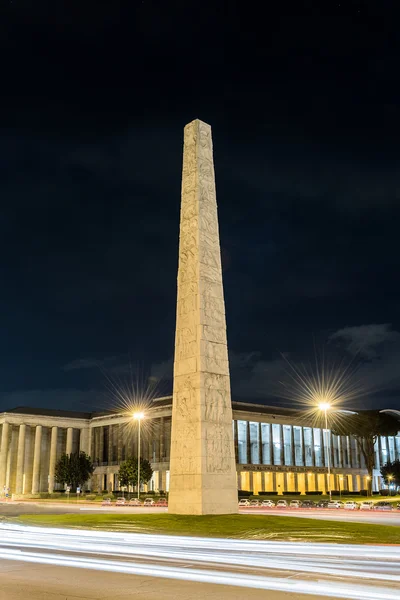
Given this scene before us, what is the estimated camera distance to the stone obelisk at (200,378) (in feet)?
96.3

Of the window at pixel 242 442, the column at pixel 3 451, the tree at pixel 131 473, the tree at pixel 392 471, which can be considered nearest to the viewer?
the tree at pixel 131 473

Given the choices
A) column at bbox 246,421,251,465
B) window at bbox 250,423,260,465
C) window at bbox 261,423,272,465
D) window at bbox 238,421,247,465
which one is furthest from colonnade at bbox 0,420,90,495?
window at bbox 261,423,272,465

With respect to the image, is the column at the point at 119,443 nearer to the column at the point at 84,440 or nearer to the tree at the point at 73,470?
the column at the point at 84,440

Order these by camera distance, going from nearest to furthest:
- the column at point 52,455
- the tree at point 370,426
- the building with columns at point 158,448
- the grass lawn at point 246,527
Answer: the grass lawn at point 246,527
the tree at point 370,426
the building with columns at point 158,448
the column at point 52,455

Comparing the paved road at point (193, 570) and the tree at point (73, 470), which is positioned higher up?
the tree at point (73, 470)

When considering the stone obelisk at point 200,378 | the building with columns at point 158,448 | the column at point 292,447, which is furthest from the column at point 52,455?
the stone obelisk at point 200,378

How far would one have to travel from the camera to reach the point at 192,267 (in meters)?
31.7

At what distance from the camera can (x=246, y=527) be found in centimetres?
2572

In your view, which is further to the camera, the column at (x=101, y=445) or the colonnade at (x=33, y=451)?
the column at (x=101, y=445)

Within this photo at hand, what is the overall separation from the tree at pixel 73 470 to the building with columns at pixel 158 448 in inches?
453

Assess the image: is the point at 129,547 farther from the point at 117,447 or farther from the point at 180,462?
the point at 117,447

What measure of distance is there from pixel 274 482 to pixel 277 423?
10211 mm

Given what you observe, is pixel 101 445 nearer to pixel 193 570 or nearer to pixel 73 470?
pixel 73 470

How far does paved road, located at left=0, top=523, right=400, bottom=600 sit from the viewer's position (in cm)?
1155
